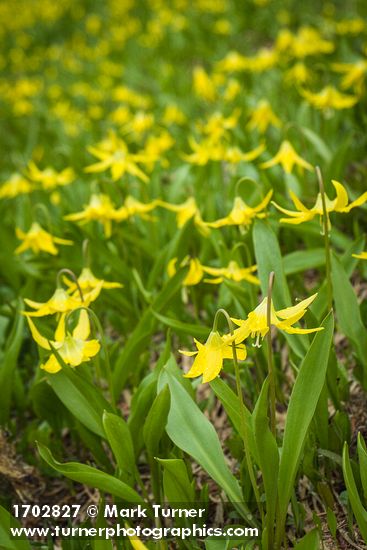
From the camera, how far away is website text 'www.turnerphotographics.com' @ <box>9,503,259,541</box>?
147cm

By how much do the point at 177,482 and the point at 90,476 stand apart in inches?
8.1

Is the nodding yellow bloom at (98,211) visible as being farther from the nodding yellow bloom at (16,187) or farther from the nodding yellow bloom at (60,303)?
the nodding yellow bloom at (16,187)

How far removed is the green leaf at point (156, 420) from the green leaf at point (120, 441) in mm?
49

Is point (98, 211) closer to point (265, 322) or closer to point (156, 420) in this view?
point (156, 420)

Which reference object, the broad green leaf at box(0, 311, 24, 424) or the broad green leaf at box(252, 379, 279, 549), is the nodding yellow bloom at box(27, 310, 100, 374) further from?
the broad green leaf at box(252, 379, 279, 549)

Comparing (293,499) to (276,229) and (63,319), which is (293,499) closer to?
(63,319)

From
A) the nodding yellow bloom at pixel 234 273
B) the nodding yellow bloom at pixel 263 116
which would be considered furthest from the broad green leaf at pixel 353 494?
the nodding yellow bloom at pixel 263 116

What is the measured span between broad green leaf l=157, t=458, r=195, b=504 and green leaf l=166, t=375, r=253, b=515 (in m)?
0.05

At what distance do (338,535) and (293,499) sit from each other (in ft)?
0.47

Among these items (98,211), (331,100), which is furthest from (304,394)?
(331,100)

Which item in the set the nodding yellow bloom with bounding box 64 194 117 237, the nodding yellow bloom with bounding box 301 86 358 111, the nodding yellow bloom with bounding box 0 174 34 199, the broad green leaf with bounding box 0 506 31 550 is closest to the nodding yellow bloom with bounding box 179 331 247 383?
the broad green leaf with bounding box 0 506 31 550

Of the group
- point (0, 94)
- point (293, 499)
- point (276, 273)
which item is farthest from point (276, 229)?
point (0, 94)

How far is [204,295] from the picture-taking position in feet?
8.09

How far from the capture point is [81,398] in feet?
5.43
